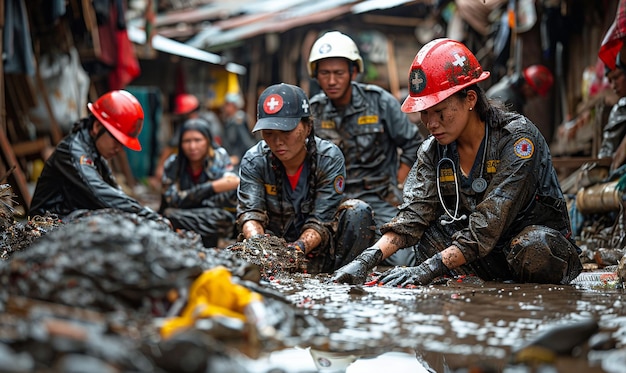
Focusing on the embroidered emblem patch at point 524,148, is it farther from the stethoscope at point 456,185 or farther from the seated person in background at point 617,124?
the seated person in background at point 617,124

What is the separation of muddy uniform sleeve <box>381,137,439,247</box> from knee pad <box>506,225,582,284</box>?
540 mm

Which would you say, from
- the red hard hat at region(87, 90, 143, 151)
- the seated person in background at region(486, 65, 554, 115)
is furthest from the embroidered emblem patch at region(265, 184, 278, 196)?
the seated person in background at region(486, 65, 554, 115)

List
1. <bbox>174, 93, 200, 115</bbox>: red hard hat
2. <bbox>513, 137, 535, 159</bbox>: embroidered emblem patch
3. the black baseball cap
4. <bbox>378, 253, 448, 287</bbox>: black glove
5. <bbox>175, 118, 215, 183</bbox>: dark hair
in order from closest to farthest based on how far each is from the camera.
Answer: <bbox>378, 253, 448, 287</bbox>: black glove → <bbox>513, 137, 535, 159</bbox>: embroidered emblem patch → the black baseball cap → <bbox>175, 118, 215, 183</bbox>: dark hair → <bbox>174, 93, 200, 115</bbox>: red hard hat

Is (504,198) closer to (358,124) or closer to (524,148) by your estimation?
(524,148)

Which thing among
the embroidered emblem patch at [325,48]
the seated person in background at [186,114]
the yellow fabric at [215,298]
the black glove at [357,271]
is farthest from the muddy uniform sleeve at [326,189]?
the seated person in background at [186,114]

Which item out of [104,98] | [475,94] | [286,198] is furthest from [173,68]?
[475,94]

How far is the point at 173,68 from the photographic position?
1633 centimetres

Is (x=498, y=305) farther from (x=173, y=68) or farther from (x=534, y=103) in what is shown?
(x=173, y=68)

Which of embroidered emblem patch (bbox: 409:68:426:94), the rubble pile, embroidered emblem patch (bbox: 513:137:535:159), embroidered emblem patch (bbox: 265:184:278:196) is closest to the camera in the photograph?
the rubble pile

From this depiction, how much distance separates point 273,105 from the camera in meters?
5.15

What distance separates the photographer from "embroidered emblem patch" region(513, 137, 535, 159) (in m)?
4.19

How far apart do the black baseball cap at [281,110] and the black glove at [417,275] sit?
1.40 m

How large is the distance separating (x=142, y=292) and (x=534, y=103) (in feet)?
30.0

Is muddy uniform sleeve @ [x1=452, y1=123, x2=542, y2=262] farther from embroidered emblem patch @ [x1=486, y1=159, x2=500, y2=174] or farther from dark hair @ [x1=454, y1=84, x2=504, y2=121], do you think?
dark hair @ [x1=454, y1=84, x2=504, y2=121]
